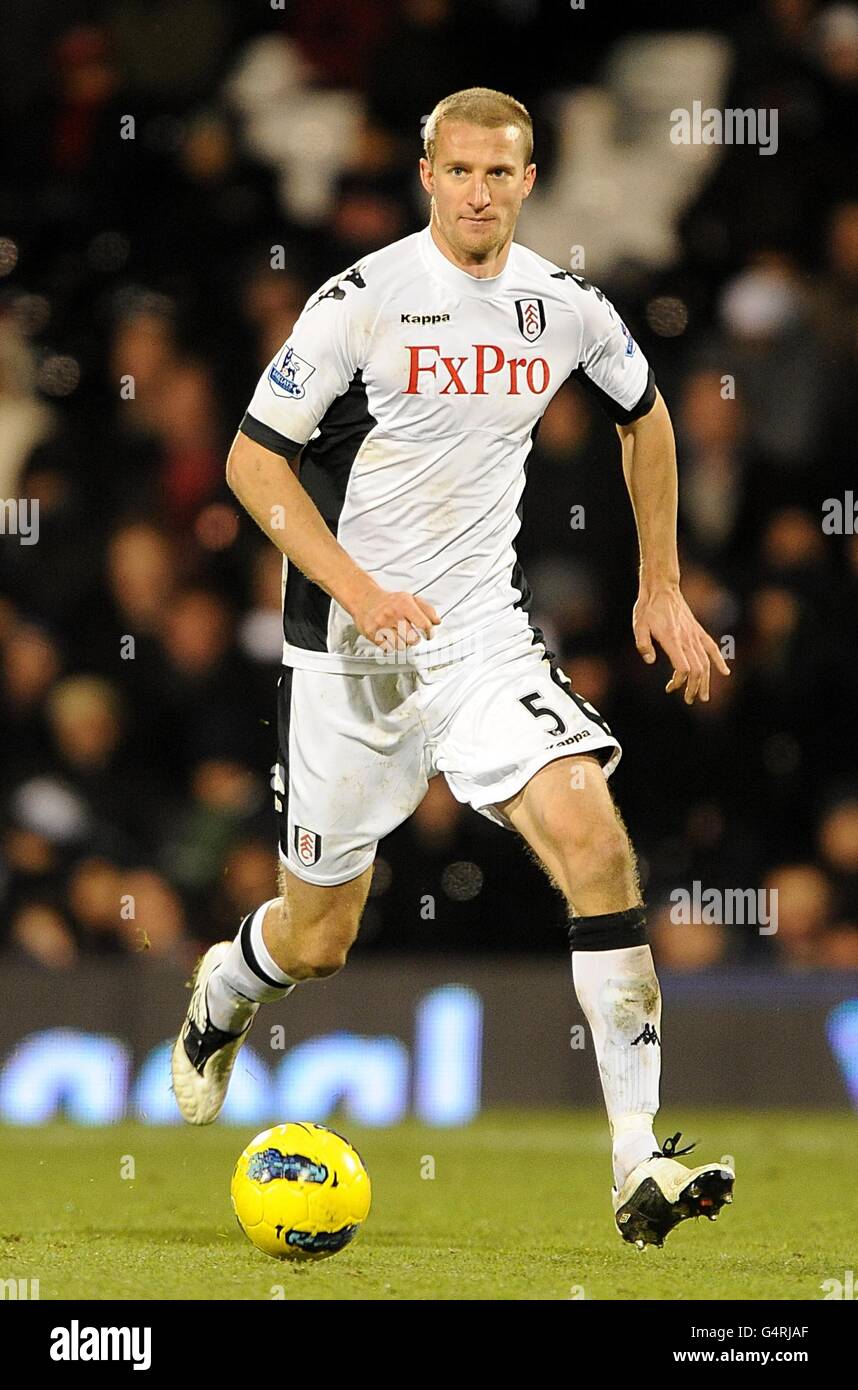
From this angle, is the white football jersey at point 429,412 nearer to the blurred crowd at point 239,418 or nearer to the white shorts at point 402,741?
the white shorts at point 402,741

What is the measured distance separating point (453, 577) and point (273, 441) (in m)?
0.55

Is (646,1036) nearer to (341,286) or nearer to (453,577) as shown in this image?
(453,577)

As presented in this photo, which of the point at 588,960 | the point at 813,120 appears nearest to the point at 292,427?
the point at 588,960

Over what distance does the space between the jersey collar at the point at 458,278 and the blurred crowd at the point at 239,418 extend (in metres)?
3.57

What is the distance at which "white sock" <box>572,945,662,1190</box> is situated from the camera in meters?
4.69

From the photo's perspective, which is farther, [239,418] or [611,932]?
[239,418]

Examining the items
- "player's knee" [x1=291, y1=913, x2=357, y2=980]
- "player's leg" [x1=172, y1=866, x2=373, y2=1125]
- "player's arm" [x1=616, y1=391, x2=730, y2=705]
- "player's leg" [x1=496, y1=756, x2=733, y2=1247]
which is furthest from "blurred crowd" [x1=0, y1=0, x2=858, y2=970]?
"player's leg" [x1=496, y1=756, x2=733, y2=1247]

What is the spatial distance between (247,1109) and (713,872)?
201 centimetres

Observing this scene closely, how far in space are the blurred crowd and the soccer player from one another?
296 centimetres

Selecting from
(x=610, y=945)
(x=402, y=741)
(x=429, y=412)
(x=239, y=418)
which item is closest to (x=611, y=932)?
(x=610, y=945)

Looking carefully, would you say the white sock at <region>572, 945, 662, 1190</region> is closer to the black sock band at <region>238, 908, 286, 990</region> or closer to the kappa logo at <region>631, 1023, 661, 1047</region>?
the kappa logo at <region>631, 1023, 661, 1047</region>

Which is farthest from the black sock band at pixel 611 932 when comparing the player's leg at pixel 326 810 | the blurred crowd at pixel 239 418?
the blurred crowd at pixel 239 418

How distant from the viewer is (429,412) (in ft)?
16.8

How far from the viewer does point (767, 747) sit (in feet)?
28.4
